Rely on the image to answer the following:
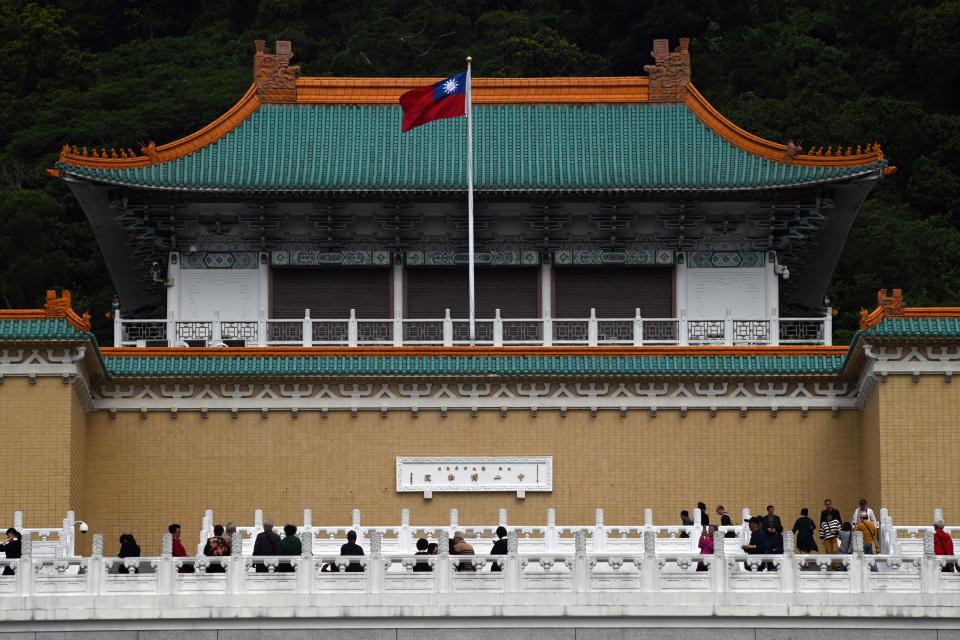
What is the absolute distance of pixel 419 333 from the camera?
4200 centimetres

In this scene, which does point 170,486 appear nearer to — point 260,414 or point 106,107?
point 260,414

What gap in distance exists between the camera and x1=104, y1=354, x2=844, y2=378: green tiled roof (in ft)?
132

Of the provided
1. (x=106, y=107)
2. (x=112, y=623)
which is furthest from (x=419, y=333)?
(x=106, y=107)

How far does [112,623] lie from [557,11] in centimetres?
4999

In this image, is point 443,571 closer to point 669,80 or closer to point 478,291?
point 478,291

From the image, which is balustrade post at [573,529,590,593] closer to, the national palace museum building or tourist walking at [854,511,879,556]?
tourist walking at [854,511,879,556]

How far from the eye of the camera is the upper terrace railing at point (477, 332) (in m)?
41.6

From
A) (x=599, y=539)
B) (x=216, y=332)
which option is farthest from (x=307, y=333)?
(x=599, y=539)

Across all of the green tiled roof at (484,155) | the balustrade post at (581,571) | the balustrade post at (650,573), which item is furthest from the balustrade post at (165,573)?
the green tiled roof at (484,155)

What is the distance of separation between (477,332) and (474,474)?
3.33m

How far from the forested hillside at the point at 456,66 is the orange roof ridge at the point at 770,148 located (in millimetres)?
18315

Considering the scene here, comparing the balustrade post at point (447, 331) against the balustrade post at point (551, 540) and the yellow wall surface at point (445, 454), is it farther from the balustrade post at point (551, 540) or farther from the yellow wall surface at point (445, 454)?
the balustrade post at point (551, 540)

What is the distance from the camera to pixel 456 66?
75.2 meters

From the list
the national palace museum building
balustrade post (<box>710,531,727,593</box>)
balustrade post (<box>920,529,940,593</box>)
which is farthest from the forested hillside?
balustrade post (<box>710,531,727,593</box>)
